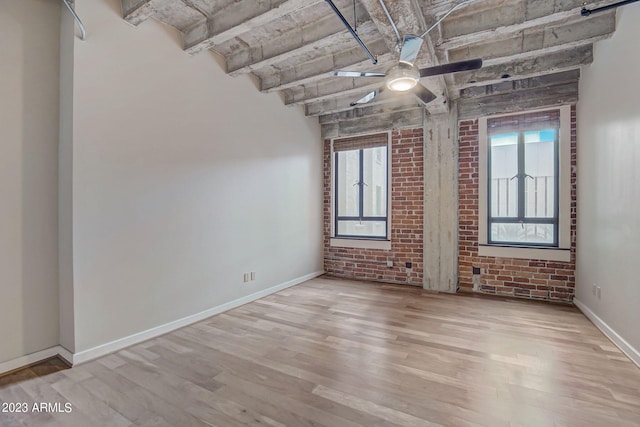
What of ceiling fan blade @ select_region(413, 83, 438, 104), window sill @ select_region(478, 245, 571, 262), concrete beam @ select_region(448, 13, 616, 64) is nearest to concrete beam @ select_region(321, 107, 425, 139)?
concrete beam @ select_region(448, 13, 616, 64)

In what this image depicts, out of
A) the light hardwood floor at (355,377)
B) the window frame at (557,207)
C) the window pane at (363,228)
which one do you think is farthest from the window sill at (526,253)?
the window pane at (363,228)

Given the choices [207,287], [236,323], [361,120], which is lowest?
[236,323]

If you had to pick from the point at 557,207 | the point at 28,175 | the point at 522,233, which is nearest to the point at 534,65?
the point at 557,207

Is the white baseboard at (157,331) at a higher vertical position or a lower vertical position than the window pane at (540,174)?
lower

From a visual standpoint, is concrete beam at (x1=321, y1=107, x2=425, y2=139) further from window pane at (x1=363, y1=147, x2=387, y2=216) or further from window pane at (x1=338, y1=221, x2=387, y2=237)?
window pane at (x1=338, y1=221, x2=387, y2=237)

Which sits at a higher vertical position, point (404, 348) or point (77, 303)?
point (77, 303)

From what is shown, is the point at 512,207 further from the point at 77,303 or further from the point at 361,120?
the point at 77,303

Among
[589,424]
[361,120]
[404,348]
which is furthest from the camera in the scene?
[361,120]

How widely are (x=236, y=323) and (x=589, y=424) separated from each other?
10.0 ft

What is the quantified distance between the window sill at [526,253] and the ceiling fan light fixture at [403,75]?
3.13 metres

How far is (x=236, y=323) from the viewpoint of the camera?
337cm

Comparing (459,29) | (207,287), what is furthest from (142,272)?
(459,29)

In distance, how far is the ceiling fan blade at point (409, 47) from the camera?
2347 mm

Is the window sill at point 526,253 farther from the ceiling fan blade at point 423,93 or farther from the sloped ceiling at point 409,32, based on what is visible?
the ceiling fan blade at point 423,93
